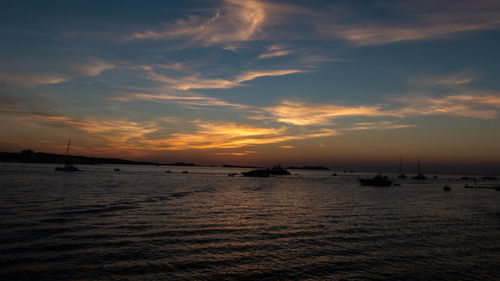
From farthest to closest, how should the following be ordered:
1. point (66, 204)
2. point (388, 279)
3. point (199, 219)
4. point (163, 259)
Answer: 1. point (66, 204)
2. point (199, 219)
3. point (163, 259)
4. point (388, 279)

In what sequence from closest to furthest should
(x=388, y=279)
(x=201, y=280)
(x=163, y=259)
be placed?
(x=201, y=280), (x=388, y=279), (x=163, y=259)

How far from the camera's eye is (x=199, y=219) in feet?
110

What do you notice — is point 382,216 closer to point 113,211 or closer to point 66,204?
point 113,211

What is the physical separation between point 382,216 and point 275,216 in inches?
607

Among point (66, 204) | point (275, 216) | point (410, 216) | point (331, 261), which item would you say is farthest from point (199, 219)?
point (410, 216)

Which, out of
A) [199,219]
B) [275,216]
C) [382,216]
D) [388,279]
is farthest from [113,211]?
[382,216]

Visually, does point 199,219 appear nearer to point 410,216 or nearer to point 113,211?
point 113,211

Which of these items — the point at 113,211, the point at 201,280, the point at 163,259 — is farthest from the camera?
the point at 113,211

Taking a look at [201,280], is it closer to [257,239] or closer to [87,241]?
[257,239]

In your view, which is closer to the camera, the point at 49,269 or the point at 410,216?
the point at 49,269

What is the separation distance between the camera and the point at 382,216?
40.5m

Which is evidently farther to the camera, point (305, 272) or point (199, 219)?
point (199, 219)

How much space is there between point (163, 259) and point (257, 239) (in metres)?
9.00

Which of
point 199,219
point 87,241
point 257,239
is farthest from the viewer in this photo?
point 199,219
